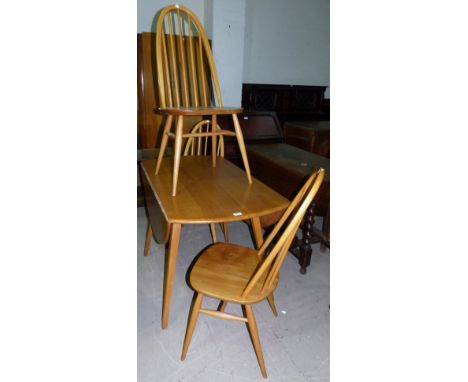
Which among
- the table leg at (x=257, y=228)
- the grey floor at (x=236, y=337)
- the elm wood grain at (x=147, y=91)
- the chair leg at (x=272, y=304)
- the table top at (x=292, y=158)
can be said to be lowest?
the grey floor at (x=236, y=337)

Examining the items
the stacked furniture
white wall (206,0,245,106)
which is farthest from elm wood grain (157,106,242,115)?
white wall (206,0,245,106)

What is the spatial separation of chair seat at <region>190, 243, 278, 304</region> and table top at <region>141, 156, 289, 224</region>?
28 cm

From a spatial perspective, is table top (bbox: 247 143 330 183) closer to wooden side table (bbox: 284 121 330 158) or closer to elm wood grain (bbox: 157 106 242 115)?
wooden side table (bbox: 284 121 330 158)

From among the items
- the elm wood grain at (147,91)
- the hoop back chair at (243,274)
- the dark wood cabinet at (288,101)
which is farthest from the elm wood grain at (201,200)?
the dark wood cabinet at (288,101)

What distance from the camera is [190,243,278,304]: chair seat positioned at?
1.18 meters

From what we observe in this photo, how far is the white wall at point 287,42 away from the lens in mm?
4980

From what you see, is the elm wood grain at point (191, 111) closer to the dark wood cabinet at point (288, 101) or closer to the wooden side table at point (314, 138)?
the wooden side table at point (314, 138)

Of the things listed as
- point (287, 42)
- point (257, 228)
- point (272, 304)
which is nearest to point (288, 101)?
point (287, 42)
